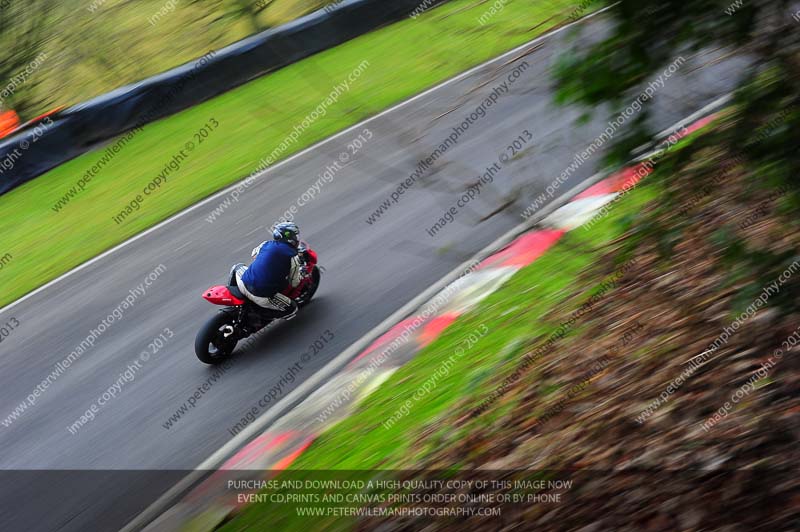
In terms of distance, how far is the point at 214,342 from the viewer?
31.7 feet

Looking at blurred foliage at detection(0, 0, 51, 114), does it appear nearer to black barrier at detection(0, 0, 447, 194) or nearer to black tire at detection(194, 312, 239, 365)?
black barrier at detection(0, 0, 447, 194)

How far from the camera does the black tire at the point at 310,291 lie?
10.4 metres

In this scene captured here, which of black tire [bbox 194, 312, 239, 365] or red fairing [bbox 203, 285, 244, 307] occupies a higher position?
red fairing [bbox 203, 285, 244, 307]

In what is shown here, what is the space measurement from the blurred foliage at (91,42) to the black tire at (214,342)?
43.8ft

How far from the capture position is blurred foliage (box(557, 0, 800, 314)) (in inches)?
137

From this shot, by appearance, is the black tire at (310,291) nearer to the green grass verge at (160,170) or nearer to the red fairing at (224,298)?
the red fairing at (224,298)

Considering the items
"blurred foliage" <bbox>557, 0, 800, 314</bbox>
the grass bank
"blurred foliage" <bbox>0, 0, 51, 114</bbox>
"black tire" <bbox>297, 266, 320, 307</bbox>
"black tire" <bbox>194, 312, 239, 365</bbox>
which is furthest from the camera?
"blurred foliage" <bbox>0, 0, 51, 114</bbox>

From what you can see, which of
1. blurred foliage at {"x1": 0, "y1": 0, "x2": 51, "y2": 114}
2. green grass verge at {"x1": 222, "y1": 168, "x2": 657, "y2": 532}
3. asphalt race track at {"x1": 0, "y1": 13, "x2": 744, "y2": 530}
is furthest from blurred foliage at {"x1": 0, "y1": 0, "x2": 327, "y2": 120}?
green grass verge at {"x1": 222, "y1": 168, "x2": 657, "y2": 532}

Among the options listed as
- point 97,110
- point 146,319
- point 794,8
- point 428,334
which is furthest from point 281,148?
point 794,8

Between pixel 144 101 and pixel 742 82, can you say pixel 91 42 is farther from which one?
pixel 742 82

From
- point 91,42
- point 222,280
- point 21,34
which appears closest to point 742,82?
point 222,280

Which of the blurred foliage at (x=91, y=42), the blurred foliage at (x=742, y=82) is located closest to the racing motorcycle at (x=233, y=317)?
the blurred foliage at (x=742, y=82)

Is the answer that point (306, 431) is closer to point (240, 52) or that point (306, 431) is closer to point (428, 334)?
point (428, 334)

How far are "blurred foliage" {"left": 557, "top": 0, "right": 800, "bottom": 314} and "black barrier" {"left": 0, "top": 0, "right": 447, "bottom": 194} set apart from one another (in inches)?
660
